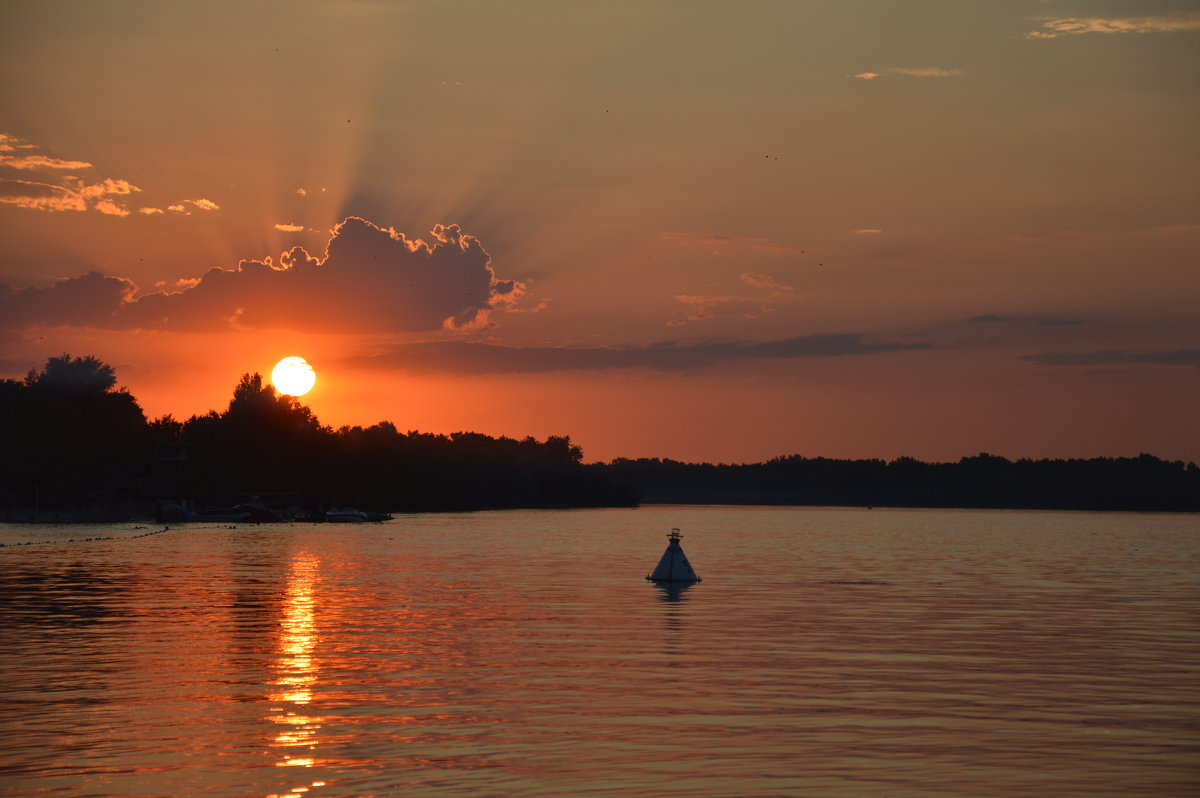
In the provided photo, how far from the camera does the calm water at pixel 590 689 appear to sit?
22.1 m

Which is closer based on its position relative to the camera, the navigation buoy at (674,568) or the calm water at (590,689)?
the calm water at (590,689)

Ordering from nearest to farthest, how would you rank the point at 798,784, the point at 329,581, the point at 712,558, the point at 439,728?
the point at 798,784
the point at 439,728
the point at 329,581
the point at 712,558

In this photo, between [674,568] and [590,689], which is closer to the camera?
[590,689]

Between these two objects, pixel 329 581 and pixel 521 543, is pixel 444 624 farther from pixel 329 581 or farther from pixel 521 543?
pixel 521 543

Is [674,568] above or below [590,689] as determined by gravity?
above

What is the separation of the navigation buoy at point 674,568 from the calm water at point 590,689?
70.8 inches

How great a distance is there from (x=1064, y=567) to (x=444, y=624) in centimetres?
6334

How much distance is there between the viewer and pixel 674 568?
71062 mm

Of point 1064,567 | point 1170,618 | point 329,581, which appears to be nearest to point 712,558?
point 1064,567

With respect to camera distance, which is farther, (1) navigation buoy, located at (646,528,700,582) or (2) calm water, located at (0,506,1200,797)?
(1) navigation buoy, located at (646,528,700,582)

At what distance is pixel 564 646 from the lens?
41250 mm

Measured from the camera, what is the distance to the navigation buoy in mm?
70750

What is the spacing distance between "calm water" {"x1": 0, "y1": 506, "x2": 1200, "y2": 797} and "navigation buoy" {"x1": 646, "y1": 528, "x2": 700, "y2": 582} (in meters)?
1.80

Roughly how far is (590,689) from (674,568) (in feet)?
129
